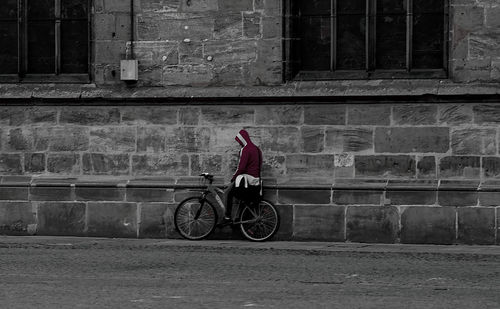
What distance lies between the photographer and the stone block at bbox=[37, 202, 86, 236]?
66.6 ft

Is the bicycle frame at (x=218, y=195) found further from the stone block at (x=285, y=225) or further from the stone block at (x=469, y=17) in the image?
the stone block at (x=469, y=17)

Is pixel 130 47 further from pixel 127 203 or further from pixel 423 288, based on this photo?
pixel 423 288

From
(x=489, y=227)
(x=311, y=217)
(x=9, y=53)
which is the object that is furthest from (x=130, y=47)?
(x=489, y=227)

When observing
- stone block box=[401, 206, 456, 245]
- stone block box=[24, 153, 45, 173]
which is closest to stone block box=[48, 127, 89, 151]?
stone block box=[24, 153, 45, 173]

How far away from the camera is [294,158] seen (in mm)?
19766

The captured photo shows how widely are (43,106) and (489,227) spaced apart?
7214 millimetres

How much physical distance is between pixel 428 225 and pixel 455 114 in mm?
1663

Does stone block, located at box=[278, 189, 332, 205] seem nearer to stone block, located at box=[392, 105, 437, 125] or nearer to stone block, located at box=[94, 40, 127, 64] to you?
stone block, located at box=[392, 105, 437, 125]

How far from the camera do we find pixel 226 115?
20.1 m

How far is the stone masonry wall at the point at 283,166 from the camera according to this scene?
19.0 m

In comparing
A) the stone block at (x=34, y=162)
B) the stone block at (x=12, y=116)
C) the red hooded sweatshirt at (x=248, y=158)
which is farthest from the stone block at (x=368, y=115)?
the stone block at (x=12, y=116)

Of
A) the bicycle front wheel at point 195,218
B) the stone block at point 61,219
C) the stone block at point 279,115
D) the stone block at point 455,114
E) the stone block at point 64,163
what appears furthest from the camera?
the stone block at point 64,163

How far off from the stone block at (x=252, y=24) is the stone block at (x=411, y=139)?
7.81ft

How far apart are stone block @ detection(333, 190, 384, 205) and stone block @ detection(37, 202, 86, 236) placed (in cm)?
398
